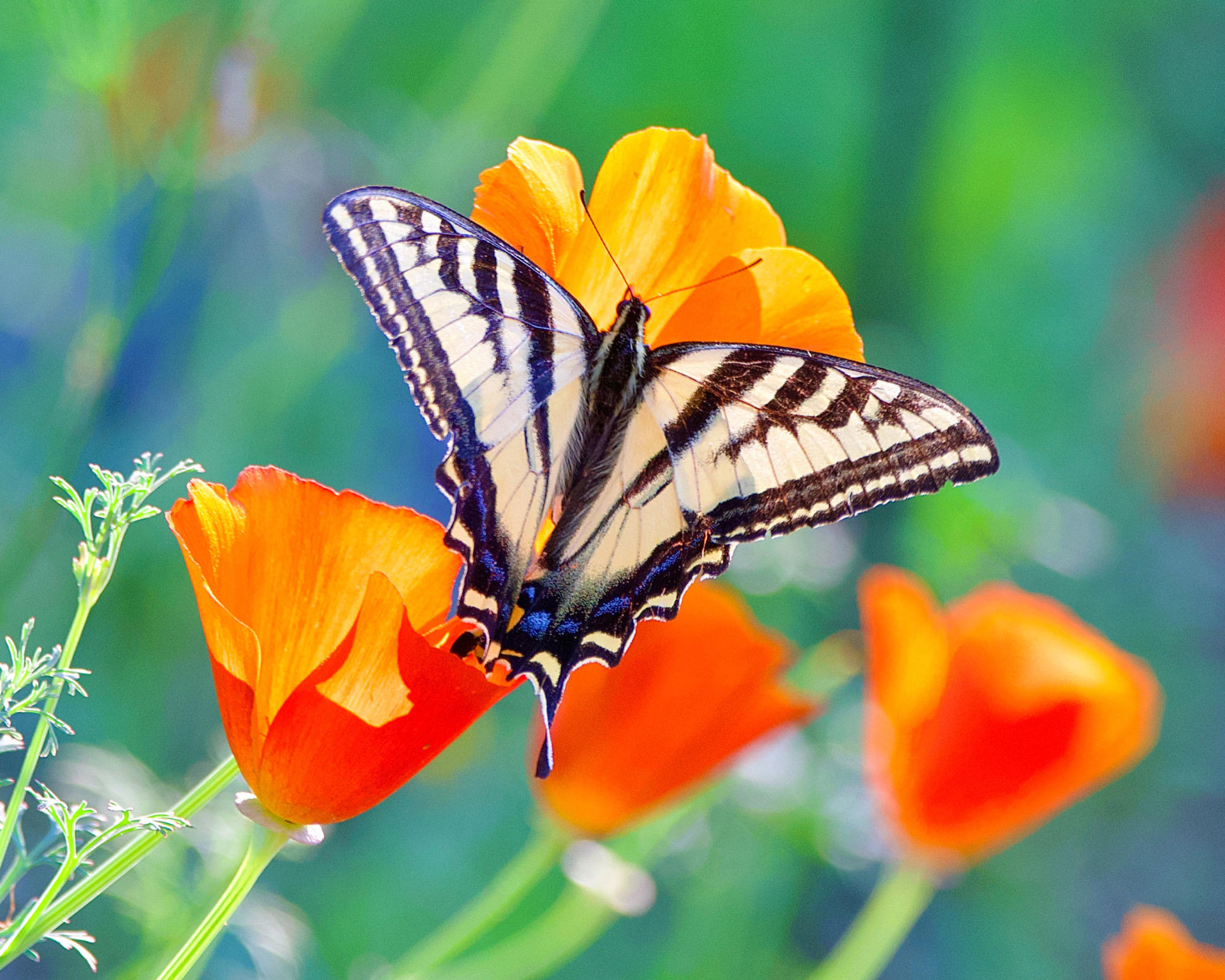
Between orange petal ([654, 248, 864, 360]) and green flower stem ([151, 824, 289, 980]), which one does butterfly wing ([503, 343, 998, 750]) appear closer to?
orange petal ([654, 248, 864, 360])

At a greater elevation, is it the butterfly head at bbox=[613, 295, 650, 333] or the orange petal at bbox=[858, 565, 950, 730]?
the butterfly head at bbox=[613, 295, 650, 333]

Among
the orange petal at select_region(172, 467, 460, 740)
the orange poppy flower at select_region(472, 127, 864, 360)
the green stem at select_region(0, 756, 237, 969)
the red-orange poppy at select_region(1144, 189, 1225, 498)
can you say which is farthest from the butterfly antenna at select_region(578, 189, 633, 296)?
the red-orange poppy at select_region(1144, 189, 1225, 498)

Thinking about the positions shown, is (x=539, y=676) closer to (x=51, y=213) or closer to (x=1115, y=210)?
(x=51, y=213)

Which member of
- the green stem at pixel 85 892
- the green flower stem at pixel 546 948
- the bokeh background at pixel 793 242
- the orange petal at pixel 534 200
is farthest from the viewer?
the bokeh background at pixel 793 242

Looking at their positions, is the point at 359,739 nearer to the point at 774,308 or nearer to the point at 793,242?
the point at 774,308


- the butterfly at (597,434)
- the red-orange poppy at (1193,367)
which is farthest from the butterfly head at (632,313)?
the red-orange poppy at (1193,367)

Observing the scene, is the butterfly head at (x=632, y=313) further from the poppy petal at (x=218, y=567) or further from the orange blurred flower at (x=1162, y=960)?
the orange blurred flower at (x=1162, y=960)

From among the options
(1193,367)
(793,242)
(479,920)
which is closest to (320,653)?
(479,920)
